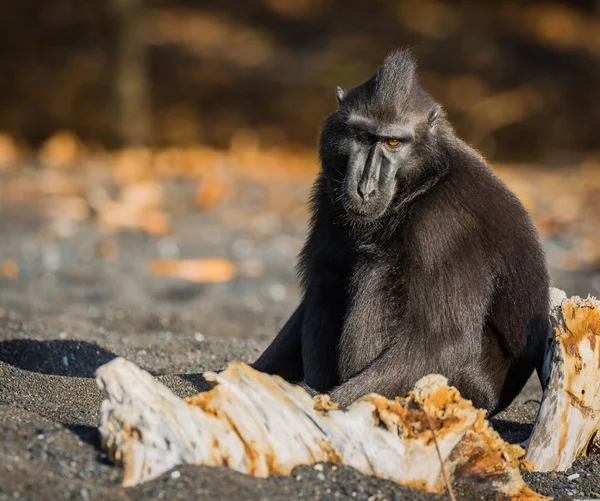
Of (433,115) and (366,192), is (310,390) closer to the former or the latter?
(366,192)

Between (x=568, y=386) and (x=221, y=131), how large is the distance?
1440 cm

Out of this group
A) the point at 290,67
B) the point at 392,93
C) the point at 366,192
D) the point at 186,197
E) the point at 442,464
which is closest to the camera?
the point at 442,464

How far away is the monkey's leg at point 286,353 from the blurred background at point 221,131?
2.05 meters

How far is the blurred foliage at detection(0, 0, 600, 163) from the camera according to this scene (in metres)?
17.8

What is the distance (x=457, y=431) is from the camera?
12.0 ft

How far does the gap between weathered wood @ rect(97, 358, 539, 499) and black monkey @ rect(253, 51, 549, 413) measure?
767 mm

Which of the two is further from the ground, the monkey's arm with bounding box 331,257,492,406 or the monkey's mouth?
the monkey's mouth

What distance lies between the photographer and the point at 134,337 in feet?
21.5

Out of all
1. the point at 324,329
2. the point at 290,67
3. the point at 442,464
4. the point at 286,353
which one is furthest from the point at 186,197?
the point at 442,464

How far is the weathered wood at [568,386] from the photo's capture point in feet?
14.1

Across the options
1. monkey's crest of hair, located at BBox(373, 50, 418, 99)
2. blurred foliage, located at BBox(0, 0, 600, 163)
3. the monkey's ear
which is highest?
blurred foliage, located at BBox(0, 0, 600, 163)

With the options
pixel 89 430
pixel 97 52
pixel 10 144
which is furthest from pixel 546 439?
pixel 97 52

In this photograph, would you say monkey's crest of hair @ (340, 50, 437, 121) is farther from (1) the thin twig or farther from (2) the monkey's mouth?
(1) the thin twig

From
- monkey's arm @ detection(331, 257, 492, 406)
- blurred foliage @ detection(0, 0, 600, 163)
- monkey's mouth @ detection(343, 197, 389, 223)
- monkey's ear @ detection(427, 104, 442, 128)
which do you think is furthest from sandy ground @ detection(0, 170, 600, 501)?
blurred foliage @ detection(0, 0, 600, 163)
